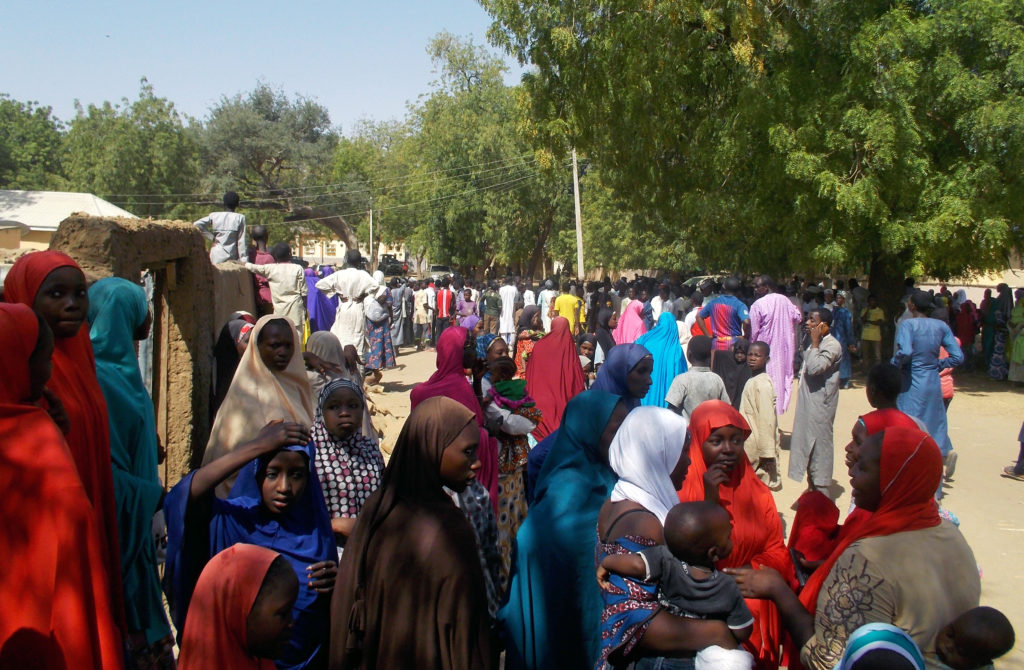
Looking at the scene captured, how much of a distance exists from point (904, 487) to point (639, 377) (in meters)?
2.55

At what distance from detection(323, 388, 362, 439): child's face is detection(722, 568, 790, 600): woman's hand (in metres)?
1.74

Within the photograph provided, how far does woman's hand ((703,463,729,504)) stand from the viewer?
3.78 meters

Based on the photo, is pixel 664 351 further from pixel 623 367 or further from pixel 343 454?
pixel 343 454

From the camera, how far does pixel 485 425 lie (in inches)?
209

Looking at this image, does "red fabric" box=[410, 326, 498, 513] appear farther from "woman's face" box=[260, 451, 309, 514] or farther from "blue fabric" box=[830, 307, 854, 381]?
"blue fabric" box=[830, 307, 854, 381]

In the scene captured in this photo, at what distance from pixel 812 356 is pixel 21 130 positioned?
203 feet

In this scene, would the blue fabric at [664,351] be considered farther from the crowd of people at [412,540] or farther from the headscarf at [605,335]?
the crowd of people at [412,540]

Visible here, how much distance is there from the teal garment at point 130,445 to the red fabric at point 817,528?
253 cm

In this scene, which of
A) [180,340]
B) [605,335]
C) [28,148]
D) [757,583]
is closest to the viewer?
[757,583]

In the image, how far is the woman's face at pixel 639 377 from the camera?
5.26m

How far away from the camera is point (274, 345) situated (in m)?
4.45

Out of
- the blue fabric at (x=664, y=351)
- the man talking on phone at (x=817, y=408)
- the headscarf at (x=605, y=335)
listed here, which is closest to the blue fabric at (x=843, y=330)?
the headscarf at (x=605, y=335)

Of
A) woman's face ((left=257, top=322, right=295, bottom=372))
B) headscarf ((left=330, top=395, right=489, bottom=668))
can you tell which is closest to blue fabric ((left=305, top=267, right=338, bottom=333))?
woman's face ((left=257, top=322, right=295, bottom=372))

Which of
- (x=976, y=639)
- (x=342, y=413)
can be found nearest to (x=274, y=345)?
(x=342, y=413)
